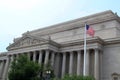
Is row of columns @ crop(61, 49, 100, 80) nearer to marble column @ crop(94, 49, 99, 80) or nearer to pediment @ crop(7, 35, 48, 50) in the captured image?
marble column @ crop(94, 49, 99, 80)

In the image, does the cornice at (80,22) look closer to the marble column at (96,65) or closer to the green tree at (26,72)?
the marble column at (96,65)

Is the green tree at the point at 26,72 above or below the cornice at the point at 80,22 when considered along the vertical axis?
below

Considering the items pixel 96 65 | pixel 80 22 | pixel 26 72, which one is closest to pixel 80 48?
pixel 96 65

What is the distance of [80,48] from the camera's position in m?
51.6

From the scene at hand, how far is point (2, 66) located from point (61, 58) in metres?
27.4

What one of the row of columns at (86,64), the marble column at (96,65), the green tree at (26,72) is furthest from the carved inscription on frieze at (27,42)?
the marble column at (96,65)

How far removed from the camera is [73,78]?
1325 inches

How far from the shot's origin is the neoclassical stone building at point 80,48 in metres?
48.8

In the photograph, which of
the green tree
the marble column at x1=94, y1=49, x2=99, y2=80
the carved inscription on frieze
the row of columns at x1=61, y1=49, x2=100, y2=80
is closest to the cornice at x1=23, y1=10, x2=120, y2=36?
the carved inscription on frieze

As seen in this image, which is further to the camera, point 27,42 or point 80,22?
point 80,22

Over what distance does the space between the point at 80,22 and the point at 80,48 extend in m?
14.6

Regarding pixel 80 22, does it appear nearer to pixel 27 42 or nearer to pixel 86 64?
pixel 27 42

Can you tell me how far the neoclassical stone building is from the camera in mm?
48781

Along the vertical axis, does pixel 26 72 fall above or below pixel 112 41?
below
